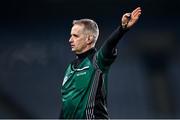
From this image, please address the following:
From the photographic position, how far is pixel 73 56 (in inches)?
133

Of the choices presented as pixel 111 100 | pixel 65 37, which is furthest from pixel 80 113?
pixel 65 37

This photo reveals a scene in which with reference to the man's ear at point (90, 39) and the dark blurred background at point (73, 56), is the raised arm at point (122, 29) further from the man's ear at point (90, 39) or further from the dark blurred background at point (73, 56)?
the dark blurred background at point (73, 56)

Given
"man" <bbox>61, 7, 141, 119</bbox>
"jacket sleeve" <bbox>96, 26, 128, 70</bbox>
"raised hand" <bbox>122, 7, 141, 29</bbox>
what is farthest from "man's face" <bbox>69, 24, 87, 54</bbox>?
"raised hand" <bbox>122, 7, 141, 29</bbox>

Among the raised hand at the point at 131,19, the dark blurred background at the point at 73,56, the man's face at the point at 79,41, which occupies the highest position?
the raised hand at the point at 131,19

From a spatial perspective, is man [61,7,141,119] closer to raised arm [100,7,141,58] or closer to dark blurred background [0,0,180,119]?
raised arm [100,7,141,58]

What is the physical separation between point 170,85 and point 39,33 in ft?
3.80

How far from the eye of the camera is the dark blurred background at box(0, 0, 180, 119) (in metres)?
3.28

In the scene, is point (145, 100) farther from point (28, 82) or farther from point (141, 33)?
point (28, 82)

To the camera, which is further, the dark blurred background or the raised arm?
the dark blurred background

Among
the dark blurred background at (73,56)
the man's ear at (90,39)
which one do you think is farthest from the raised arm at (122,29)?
the dark blurred background at (73,56)

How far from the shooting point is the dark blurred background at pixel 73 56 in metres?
3.28

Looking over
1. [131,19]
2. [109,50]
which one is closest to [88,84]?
[109,50]

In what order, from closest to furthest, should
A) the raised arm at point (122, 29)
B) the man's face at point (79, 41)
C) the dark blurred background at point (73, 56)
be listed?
the raised arm at point (122, 29) < the man's face at point (79, 41) < the dark blurred background at point (73, 56)

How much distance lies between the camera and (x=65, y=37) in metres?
3.46
